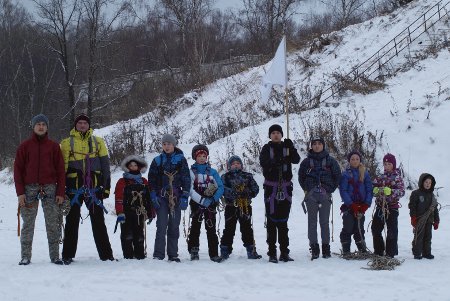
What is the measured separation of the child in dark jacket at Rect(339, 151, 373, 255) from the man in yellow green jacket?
340cm

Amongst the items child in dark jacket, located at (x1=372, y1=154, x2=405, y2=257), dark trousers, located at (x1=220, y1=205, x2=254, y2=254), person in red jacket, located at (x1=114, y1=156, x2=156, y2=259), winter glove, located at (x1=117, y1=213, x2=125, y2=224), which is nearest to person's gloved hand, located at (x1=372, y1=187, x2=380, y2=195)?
child in dark jacket, located at (x1=372, y1=154, x2=405, y2=257)

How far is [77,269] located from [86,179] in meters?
1.19

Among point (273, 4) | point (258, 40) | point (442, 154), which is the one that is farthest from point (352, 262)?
point (258, 40)

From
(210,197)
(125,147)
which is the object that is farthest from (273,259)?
(125,147)

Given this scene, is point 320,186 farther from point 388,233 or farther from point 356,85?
point 356,85

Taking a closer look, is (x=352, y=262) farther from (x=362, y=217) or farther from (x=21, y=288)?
(x=21, y=288)

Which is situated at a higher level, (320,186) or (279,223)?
(320,186)

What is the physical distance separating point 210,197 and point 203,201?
0.38 ft

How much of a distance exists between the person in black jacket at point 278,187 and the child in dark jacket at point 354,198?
0.80 metres

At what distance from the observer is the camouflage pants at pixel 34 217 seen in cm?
609

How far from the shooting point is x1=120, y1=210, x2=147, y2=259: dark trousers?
6656 millimetres

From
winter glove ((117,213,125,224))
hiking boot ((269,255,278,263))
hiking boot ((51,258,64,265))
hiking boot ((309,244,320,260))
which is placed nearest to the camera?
hiking boot ((51,258,64,265))

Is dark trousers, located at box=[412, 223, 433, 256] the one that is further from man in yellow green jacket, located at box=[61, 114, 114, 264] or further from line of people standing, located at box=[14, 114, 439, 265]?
man in yellow green jacket, located at box=[61, 114, 114, 264]

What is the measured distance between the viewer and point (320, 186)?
22.6 feet
